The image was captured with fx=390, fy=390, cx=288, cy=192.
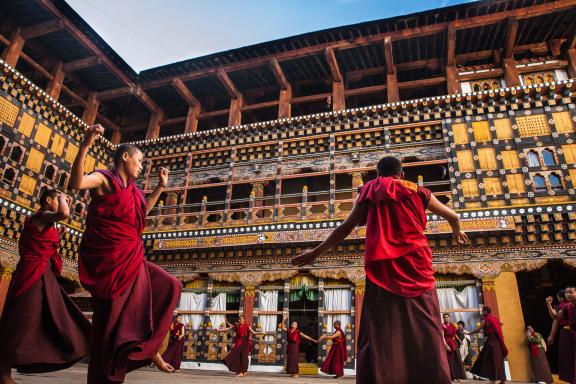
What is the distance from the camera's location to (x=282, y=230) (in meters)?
12.0

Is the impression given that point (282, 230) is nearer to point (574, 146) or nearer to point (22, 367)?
point (574, 146)

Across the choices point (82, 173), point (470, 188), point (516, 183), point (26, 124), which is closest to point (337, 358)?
point (470, 188)

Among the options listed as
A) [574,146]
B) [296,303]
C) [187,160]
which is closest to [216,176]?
[187,160]

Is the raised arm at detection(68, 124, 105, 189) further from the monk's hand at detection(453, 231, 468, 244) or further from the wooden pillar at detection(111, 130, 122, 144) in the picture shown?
the wooden pillar at detection(111, 130, 122, 144)

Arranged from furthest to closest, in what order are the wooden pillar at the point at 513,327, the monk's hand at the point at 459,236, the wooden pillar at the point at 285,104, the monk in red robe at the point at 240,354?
the wooden pillar at the point at 285,104, the monk in red robe at the point at 240,354, the wooden pillar at the point at 513,327, the monk's hand at the point at 459,236

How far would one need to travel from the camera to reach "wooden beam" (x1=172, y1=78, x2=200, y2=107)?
14.9 metres

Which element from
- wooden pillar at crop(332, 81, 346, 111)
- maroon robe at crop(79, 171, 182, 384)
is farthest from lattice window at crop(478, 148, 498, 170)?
maroon robe at crop(79, 171, 182, 384)

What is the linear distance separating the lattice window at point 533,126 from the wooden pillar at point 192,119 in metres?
11.3

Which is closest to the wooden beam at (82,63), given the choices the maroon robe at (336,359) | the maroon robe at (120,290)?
the maroon robe at (336,359)

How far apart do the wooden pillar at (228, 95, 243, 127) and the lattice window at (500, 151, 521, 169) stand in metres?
9.03

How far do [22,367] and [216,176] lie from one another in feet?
38.0

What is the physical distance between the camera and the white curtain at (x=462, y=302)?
10148 mm

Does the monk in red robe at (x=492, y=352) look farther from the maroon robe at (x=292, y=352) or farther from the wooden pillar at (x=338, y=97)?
the wooden pillar at (x=338, y=97)

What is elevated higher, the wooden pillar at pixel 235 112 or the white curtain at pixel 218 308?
the wooden pillar at pixel 235 112
